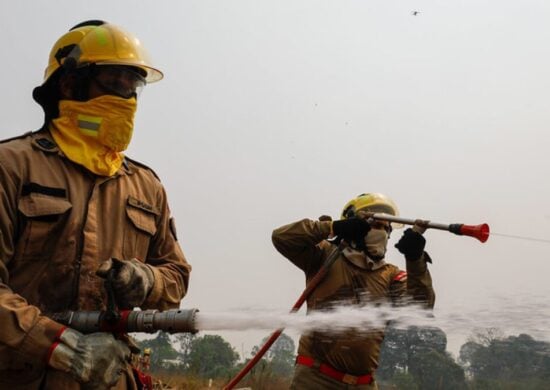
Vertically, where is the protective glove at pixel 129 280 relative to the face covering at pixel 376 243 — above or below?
above

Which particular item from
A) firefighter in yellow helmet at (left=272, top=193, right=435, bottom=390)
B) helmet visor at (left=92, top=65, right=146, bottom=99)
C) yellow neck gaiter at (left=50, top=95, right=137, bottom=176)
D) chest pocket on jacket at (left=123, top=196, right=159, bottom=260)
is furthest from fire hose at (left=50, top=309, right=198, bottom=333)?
firefighter in yellow helmet at (left=272, top=193, right=435, bottom=390)

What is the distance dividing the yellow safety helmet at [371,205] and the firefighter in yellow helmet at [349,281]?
2 centimetres

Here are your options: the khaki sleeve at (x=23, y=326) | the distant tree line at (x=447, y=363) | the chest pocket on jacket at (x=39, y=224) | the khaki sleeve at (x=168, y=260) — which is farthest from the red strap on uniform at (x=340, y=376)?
the khaki sleeve at (x=23, y=326)

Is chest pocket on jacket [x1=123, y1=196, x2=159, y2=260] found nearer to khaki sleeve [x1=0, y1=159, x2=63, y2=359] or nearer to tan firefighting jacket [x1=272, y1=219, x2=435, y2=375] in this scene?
khaki sleeve [x1=0, y1=159, x2=63, y2=359]

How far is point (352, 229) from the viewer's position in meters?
6.23

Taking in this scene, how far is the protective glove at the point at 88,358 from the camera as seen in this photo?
2.39 m

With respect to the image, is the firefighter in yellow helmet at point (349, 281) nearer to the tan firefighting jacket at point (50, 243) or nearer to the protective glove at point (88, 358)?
the tan firefighting jacket at point (50, 243)

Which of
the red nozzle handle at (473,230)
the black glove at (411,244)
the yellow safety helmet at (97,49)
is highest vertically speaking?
the yellow safety helmet at (97,49)

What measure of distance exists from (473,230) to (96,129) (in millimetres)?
3288

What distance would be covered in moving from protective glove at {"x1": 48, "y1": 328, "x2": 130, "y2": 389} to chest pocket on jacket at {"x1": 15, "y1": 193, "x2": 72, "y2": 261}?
431 mm

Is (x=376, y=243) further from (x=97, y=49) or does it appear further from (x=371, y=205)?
(x=97, y=49)

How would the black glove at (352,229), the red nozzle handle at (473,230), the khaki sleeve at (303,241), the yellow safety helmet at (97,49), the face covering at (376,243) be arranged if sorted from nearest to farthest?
the yellow safety helmet at (97,49) < the red nozzle handle at (473,230) < the black glove at (352,229) < the khaki sleeve at (303,241) < the face covering at (376,243)

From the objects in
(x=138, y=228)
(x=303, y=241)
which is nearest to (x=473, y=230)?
(x=303, y=241)

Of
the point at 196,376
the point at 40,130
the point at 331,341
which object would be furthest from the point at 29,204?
the point at 196,376
